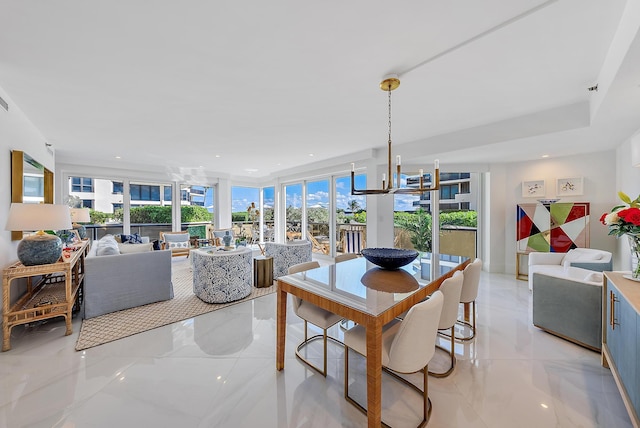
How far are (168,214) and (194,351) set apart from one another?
18.4 ft

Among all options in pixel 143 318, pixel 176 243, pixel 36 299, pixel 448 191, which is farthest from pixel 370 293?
pixel 176 243

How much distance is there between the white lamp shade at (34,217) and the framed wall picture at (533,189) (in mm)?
6740

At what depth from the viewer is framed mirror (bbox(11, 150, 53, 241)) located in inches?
108

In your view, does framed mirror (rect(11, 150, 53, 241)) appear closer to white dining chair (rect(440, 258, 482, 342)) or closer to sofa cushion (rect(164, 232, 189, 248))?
sofa cushion (rect(164, 232, 189, 248))

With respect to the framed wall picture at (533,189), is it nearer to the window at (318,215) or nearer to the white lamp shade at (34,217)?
the window at (318,215)

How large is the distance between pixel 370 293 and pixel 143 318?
9.09ft

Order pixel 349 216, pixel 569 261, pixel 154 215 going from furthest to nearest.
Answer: pixel 154 215, pixel 349 216, pixel 569 261

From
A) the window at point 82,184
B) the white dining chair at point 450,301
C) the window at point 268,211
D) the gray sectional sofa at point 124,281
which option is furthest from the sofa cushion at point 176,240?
the white dining chair at point 450,301

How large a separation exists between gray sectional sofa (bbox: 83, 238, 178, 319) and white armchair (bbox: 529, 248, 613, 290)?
466cm

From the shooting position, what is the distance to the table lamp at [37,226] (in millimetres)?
2363

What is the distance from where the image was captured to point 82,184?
18.9 feet

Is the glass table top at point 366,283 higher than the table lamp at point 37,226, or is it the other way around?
the table lamp at point 37,226

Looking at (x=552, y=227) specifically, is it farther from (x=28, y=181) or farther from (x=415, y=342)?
(x=28, y=181)

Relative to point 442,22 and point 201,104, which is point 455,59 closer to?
point 442,22
